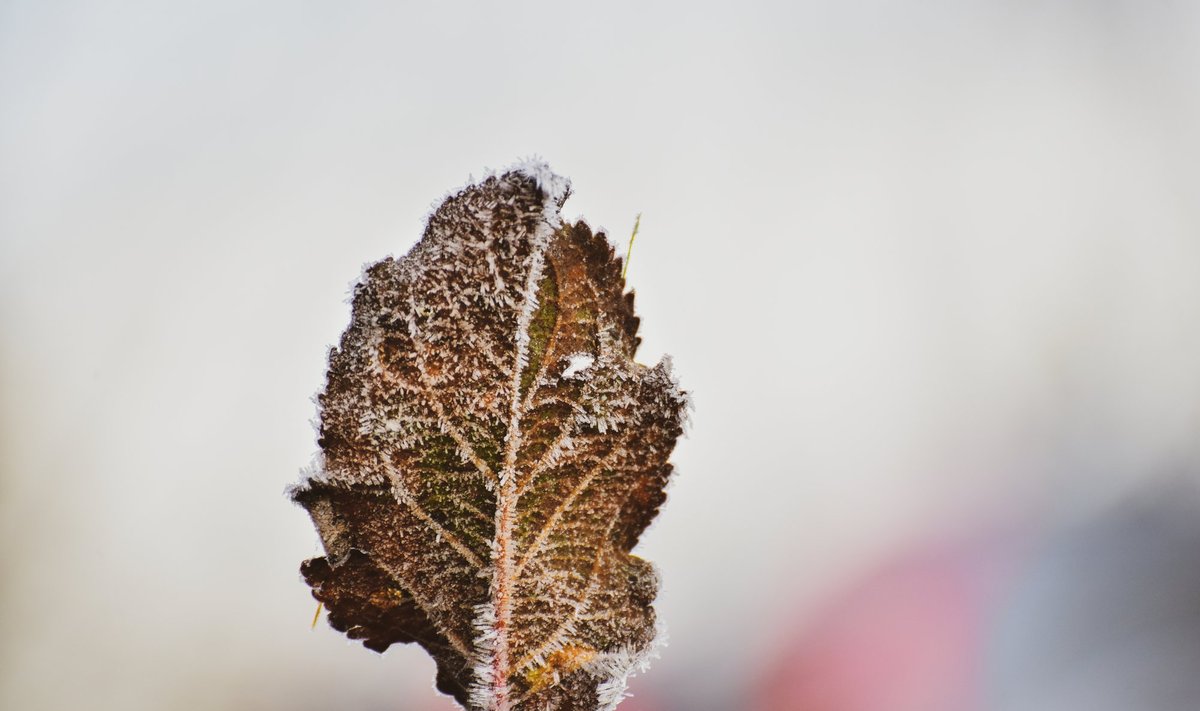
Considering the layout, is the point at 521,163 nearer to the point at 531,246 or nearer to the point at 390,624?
the point at 531,246

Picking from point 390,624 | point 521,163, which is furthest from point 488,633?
point 521,163

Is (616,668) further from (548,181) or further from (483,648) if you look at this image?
(548,181)

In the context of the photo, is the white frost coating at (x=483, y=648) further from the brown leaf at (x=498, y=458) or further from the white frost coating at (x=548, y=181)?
the white frost coating at (x=548, y=181)

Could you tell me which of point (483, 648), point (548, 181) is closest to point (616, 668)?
point (483, 648)

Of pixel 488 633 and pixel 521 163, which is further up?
pixel 521 163

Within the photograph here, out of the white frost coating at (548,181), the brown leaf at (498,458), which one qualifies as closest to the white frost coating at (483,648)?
the brown leaf at (498,458)
